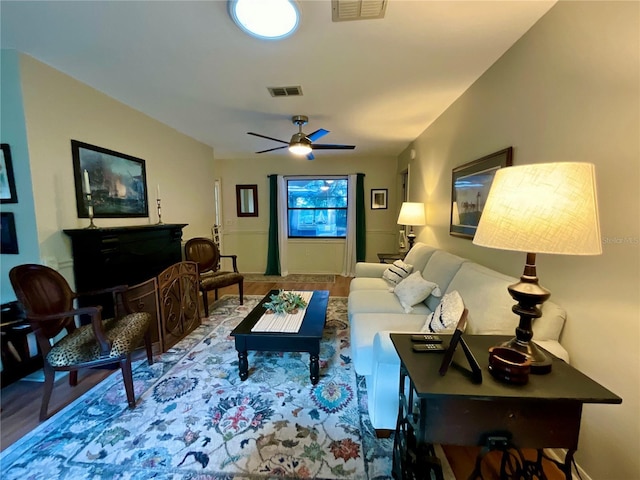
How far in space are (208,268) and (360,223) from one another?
3.05 m

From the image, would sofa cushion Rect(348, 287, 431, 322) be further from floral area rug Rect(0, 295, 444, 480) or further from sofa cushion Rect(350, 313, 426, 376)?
floral area rug Rect(0, 295, 444, 480)

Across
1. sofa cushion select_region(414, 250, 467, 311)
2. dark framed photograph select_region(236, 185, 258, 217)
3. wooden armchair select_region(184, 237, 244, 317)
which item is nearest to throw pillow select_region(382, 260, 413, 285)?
sofa cushion select_region(414, 250, 467, 311)

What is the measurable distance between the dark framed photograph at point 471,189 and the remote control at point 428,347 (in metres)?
1.41

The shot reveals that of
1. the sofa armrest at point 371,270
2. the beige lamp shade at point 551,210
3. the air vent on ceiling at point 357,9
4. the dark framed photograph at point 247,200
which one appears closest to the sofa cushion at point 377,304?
the sofa armrest at point 371,270

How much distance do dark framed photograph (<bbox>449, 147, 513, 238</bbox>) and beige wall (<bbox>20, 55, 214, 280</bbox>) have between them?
11.1ft

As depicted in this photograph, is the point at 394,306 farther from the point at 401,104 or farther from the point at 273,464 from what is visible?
the point at 401,104

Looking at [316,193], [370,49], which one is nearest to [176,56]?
[370,49]

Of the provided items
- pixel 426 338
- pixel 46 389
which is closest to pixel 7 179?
pixel 46 389

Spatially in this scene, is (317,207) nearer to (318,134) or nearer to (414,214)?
(414,214)

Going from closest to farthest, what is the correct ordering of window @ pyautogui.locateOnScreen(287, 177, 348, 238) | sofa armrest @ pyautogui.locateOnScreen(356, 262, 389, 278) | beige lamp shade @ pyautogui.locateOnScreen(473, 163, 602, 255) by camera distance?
1. beige lamp shade @ pyautogui.locateOnScreen(473, 163, 602, 255)
2. sofa armrest @ pyautogui.locateOnScreen(356, 262, 389, 278)
3. window @ pyautogui.locateOnScreen(287, 177, 348, 238)

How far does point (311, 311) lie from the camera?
2.53 meters

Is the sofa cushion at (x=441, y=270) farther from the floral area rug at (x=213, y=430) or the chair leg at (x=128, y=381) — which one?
the chair leg at (x=128, y=381)

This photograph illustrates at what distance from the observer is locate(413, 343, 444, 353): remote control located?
1.23 metres

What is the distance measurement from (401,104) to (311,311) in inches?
90.8
